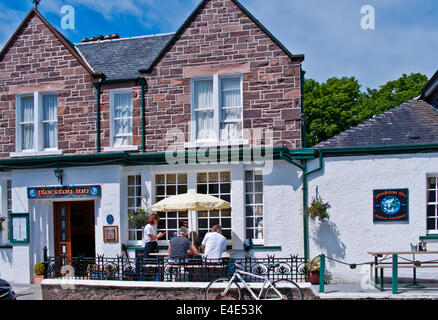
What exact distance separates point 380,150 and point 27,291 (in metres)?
9.58

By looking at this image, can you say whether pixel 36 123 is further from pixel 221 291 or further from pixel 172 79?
pixel 221 291

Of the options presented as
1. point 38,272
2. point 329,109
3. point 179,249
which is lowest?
point 38,272

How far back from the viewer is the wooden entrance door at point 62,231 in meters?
14.9

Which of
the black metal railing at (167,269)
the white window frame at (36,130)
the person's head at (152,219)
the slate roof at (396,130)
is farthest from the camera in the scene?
the white window frame at (36,130)

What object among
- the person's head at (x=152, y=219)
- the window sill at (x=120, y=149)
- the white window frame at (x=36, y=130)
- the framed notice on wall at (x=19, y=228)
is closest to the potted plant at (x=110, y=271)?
the person's head at (x=152, y=219)

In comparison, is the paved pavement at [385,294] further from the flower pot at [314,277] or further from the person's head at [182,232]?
the person's head at [182,232]

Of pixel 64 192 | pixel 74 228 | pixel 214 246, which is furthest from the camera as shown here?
pixel 74 228

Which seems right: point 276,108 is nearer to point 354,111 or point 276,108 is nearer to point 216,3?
point 216,3

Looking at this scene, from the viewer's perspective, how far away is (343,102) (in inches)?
1388

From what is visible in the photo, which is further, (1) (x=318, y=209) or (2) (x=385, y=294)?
(1) (x=318, y=209)

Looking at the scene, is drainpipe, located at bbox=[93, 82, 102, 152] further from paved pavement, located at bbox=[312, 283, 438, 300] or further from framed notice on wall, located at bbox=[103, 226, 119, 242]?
paved pavement, located at bbox=[312, 283, 438, 300]

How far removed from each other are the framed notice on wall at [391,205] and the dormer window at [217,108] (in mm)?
4036

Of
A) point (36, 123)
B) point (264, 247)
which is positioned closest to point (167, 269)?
point (264, 247)
